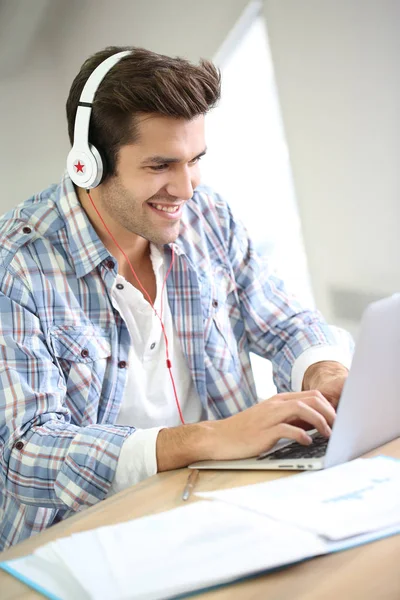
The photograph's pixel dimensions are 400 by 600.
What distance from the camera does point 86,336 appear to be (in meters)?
1.45

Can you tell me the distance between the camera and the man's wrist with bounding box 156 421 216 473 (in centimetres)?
111

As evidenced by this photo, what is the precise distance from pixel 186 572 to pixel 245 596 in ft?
0.20

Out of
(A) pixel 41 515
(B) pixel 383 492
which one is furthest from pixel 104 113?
(B) pixel 383 492

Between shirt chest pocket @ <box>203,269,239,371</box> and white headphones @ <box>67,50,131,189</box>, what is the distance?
1.21 ft

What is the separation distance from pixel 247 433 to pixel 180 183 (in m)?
0.61

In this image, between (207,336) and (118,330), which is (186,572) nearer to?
(118,330)

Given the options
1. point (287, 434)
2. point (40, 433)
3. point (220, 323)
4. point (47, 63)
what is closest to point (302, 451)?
point (287, 434)

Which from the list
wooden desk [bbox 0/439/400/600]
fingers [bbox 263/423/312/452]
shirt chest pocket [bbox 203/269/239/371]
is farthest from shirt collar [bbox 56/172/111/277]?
wooden desk [bbox 0/439/400/600]

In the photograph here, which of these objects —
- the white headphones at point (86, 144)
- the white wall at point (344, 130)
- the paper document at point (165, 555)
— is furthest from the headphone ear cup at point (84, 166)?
the white wall at point (344, 130)

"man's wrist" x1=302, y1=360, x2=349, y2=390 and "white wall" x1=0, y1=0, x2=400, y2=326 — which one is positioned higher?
"white wall" x1=0, y1=0, x2=400, y2=326

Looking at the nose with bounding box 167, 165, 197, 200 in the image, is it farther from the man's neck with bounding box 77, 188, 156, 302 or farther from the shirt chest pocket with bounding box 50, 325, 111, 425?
the shirt chest pocket with bounding box 50, 325, 111, 425

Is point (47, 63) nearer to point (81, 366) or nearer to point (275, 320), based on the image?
point (275, 320)

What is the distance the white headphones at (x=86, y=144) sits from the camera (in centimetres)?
145

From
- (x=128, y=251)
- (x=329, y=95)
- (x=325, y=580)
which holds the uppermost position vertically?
(x=329, y=95)
